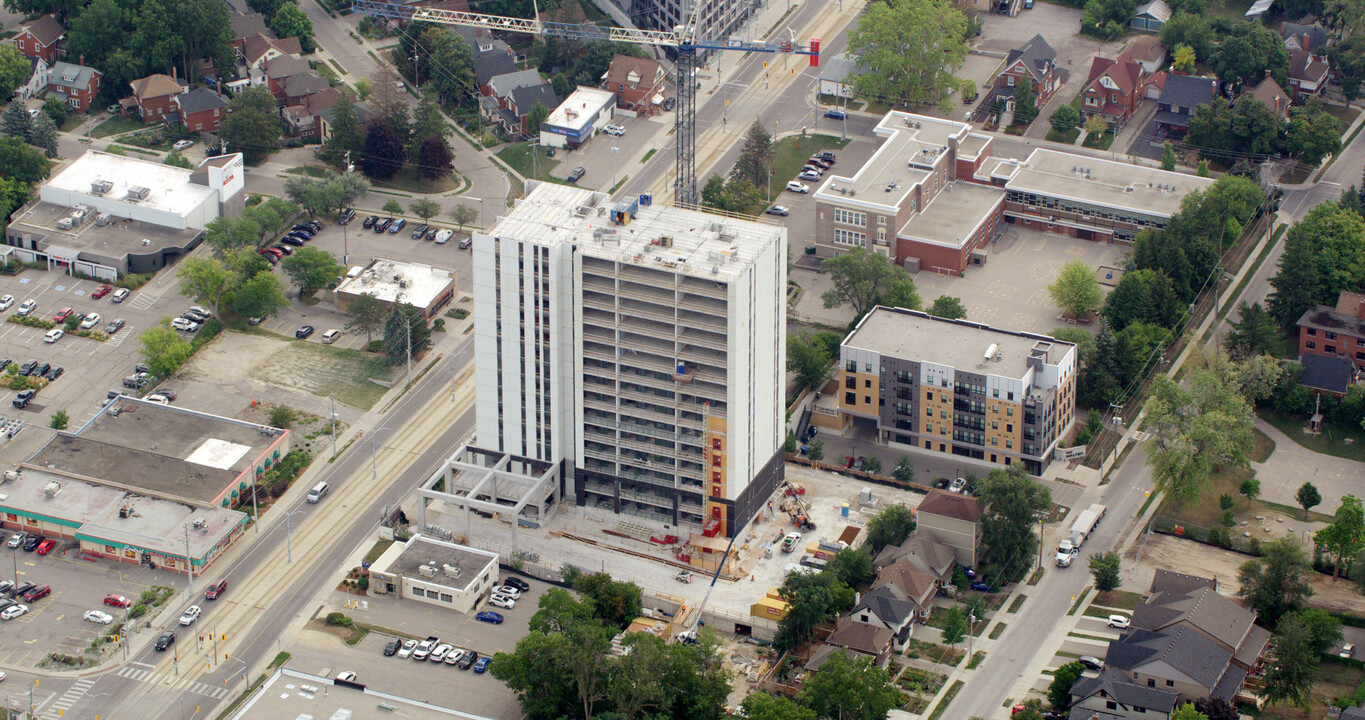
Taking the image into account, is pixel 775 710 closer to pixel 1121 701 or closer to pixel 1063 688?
pixel 1063 688

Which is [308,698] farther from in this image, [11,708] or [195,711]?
[11,708]

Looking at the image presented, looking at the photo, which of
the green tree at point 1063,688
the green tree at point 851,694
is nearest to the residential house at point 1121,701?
the green tree at point 1063,688

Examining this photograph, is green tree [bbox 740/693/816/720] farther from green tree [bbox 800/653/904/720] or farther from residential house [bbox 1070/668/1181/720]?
residential house [bbox 1070/668/1181/720]

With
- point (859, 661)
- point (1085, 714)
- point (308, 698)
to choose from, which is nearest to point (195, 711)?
point (308, 698)

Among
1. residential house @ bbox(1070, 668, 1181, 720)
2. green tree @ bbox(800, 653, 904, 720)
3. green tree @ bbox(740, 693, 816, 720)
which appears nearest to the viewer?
green tree @ bbox(740, 693, 816, 720)

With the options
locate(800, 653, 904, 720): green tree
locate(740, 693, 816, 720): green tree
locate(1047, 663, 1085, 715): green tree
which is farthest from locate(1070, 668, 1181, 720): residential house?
locate(740, 693, 816, 720): green tree

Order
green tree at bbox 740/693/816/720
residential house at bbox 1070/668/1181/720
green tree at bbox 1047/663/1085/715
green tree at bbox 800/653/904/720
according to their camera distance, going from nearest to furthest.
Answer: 1. green tree at bbox 740/693/816/720
2. green tree at bbox 800/653/904/720
3. residential house at bbox 1070/668/1181/720
4. green tree at bbox 1047/663/1085/715
